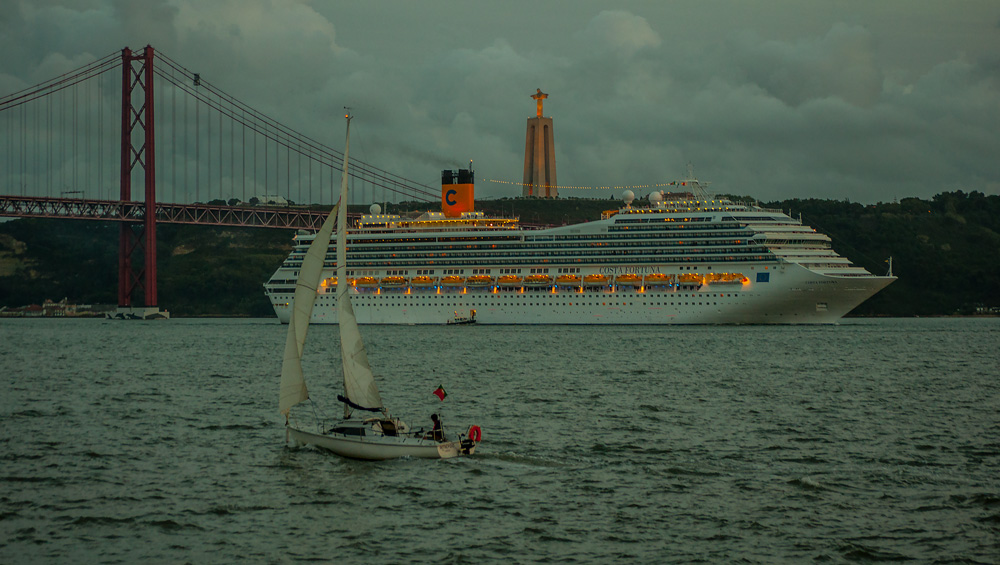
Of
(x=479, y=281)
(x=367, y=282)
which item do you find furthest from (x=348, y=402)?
(x=367, y=282)

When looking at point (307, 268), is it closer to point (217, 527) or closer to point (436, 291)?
point (217, 527)

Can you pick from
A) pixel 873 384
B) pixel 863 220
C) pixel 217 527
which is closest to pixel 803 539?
pixel 217 527

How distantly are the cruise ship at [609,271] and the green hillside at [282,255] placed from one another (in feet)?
182

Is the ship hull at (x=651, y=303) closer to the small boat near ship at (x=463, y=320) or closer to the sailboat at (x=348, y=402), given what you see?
the small boat near ship at (x=463, y=320)

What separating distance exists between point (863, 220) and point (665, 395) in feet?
483

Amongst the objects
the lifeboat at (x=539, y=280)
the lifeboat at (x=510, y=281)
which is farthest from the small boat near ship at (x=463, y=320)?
the lifeboat at (x=539, y=280)

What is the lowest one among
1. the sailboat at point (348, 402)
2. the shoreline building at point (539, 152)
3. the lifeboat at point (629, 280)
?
the sailboat at point (348, 402)

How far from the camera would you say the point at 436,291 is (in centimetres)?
9712

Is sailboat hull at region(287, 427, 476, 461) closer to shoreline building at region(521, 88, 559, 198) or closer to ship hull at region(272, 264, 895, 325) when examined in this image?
ship hull at region(272, 264, 895, 325)

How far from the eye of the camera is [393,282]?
9888cm

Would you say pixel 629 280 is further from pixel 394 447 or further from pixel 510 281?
pixel 394 447

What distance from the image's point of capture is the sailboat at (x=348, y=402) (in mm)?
Answer: 25016

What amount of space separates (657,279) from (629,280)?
2459 millimetres

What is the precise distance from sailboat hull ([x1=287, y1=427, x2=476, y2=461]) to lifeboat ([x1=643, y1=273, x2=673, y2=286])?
66142 mm
